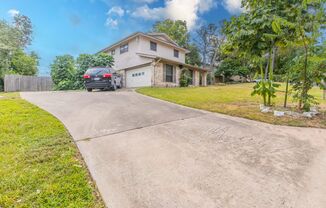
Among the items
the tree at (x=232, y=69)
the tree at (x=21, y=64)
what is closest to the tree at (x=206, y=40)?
the tree at (x=232, y=69)

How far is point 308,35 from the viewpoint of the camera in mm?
5785

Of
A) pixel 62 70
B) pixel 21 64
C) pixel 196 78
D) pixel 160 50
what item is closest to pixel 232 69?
pixel 196 78

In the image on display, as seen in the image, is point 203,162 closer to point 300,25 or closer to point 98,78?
point 300,25

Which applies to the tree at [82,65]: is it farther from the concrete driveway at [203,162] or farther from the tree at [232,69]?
the tree at [232,69]

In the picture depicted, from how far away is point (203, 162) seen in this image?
2.98 meters

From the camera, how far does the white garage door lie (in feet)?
56.9

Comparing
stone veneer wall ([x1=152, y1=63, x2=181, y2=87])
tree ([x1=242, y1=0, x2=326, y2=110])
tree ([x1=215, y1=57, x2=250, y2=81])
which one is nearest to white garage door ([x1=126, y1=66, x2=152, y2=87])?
stone veneer wall ([x1=152, y1=63, x2=181, y2=87])

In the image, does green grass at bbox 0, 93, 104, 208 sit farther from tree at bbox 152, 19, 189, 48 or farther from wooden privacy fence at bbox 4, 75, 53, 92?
tree at bbox 152, 19, 189, 48

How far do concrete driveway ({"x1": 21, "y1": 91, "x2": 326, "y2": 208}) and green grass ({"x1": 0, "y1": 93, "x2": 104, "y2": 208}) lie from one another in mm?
211

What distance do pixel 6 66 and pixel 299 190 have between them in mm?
24107

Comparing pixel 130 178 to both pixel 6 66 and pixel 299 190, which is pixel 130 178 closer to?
pixel 299 190

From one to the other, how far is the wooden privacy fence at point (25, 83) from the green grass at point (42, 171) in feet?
52.9

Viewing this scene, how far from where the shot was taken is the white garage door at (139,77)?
17.3 meters

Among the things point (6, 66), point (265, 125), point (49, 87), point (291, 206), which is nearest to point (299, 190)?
point (291, 206)
